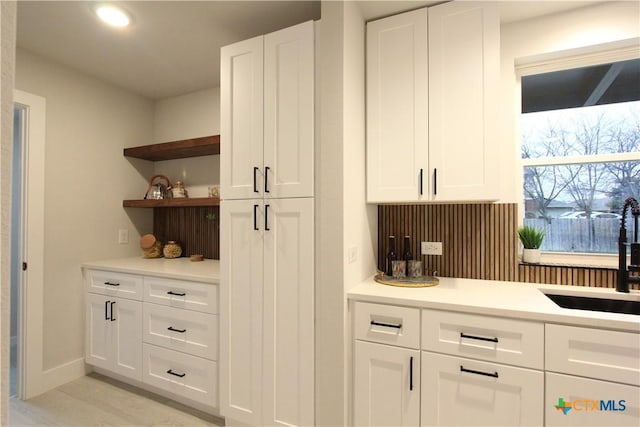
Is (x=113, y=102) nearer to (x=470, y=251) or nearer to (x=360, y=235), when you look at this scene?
(x=360, y=235)

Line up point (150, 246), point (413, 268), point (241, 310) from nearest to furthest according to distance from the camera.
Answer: point (241, 310)
point (413, 268)
point (150, 246)

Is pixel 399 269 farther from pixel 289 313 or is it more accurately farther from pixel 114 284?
pixel 114 284

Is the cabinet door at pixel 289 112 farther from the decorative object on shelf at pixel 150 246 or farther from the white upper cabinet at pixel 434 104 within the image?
the decorative object on shelf at pixel 150 246

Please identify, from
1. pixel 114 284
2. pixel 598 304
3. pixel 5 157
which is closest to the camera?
pixel 5 157

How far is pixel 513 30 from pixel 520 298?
5.18ft

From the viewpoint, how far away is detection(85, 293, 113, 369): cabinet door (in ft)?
7.87

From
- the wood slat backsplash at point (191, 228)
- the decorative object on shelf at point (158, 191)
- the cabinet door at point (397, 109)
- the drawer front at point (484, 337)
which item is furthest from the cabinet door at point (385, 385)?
the decorative object on shelf at point (158, 191)

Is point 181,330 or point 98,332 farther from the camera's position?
point 98,332

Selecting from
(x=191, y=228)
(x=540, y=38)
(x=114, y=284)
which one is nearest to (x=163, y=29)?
(x=191, y=228)

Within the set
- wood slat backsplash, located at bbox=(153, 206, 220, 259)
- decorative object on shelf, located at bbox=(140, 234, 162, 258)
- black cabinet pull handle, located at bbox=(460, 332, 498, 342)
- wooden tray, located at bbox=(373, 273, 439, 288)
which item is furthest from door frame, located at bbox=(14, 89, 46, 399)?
black cabinet pull handle, located at bbox=(460, 332, 498, 342)

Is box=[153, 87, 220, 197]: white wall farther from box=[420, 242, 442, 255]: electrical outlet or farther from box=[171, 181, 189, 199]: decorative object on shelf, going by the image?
box=[420, 242, 442, 255]: electrical outlet

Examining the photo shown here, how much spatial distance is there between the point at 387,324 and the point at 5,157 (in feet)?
4.99

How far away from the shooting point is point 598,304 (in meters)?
1.61

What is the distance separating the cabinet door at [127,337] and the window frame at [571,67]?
268 centimetres
